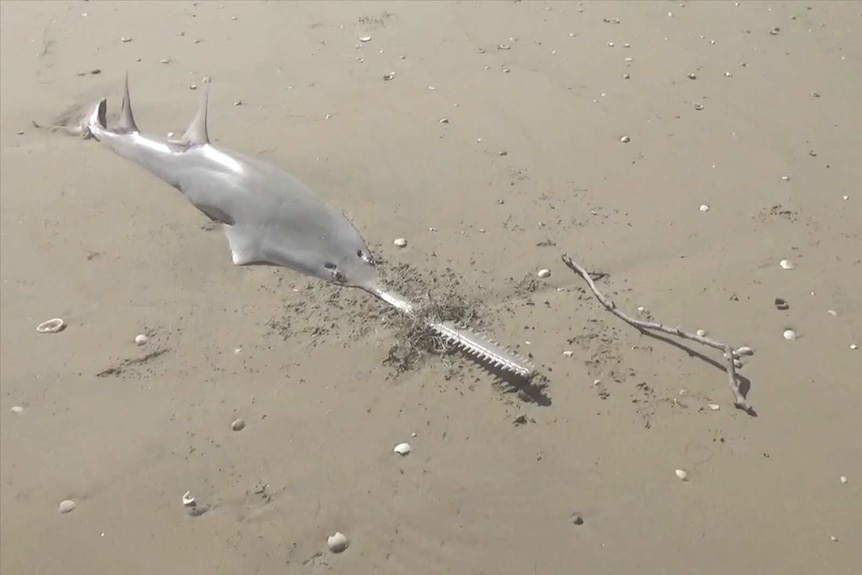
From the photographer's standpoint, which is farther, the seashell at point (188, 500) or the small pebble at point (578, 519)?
the seashell at point (188, 500)

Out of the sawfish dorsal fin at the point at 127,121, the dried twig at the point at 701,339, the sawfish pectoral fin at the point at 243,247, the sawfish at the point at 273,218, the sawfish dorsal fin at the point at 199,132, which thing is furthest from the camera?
the sawfish dorsal fin at the point at 127,121

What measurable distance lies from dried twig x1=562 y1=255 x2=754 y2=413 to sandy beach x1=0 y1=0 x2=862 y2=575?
0.04 m

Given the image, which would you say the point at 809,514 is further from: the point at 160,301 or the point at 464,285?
the point at 160,301

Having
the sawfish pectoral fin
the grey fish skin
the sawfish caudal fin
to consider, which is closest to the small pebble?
the grey fish skin

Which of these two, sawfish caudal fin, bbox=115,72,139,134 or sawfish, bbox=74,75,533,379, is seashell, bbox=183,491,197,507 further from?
sawfish caudal fin, bbox=115,72,139,134

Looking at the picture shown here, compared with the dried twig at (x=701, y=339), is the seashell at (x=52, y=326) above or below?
below

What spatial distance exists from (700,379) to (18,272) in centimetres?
329

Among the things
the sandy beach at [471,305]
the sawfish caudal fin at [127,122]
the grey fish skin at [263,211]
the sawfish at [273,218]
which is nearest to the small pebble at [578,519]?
the sandy beach at [471,305]

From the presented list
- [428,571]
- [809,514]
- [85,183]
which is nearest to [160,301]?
[85,183]

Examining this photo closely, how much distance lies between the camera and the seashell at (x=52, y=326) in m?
3.61

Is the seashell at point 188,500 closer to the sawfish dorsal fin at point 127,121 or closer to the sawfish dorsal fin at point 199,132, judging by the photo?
the sawfish dorsal fin at point 199,132

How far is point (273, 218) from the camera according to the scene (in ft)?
12.5

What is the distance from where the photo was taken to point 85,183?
14.4ft

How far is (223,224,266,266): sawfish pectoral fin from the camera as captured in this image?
3.79 m
